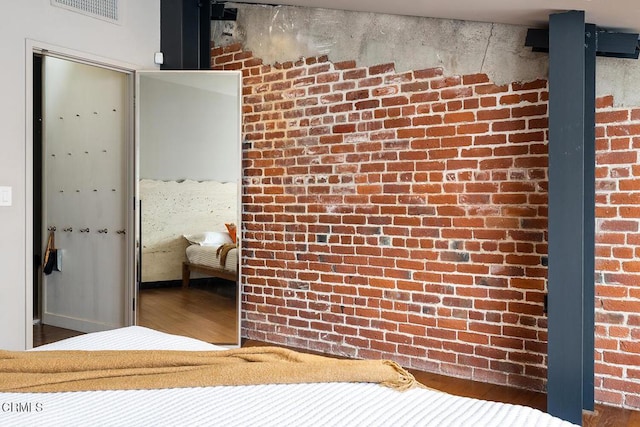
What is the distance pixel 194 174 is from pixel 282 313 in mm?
1208

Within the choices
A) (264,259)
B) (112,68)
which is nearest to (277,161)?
(264,259)

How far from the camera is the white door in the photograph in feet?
14.3

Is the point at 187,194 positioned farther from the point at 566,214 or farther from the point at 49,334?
the point at 566,214

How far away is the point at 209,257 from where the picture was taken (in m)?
4.16

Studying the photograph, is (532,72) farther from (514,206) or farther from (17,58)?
(17,58)

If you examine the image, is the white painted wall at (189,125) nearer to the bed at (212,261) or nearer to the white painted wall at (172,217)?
the white painted wall at (172,217)

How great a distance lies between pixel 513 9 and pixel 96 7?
275cm

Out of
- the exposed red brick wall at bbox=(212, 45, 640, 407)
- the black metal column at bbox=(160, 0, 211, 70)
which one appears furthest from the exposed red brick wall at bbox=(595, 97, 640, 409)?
the black metal column at bbox=(160, 0, 211, 70)

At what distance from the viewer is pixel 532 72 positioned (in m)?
3.16

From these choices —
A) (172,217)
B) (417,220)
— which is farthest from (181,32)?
(417,220)

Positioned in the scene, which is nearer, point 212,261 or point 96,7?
point 96,7

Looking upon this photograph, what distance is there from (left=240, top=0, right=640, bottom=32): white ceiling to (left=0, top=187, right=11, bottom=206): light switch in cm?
228

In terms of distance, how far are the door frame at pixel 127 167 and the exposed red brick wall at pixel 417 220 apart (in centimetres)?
82

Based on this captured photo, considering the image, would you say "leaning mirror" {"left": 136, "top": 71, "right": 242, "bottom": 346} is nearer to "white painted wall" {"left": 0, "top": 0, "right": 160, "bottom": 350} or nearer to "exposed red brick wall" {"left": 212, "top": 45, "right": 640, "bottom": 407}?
"exposed red brick wall" {"left": 212, "top": 45, "right": 640, "bottom": 407}
